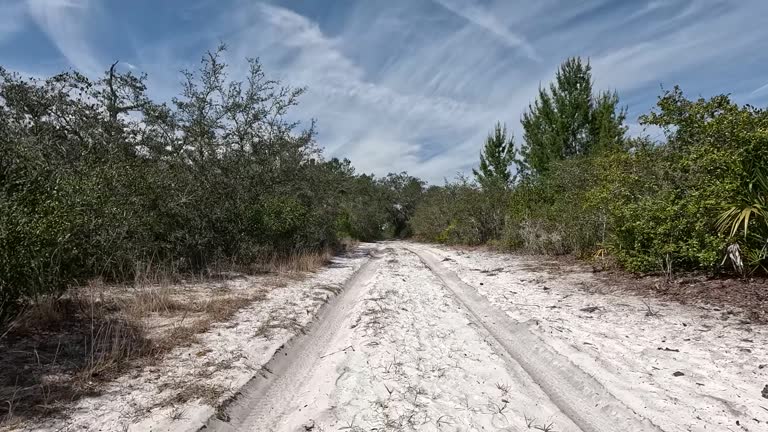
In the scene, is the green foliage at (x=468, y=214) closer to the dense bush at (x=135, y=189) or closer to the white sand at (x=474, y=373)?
the dense bush at (x=135, y=189)

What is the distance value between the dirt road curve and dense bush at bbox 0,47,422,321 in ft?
10.9

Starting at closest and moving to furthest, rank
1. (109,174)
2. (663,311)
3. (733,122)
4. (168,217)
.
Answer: (663,311)
(733,122)
(109,174)
(168,217)

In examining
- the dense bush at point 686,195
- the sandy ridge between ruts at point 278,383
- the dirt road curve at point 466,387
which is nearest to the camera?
the dirt road curve at point 466,387

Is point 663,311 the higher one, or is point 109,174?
point 109,174

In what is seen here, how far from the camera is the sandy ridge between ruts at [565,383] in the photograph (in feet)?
11.8

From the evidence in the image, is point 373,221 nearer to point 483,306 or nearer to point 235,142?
point 235,142

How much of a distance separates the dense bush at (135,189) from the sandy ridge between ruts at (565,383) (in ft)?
19.3

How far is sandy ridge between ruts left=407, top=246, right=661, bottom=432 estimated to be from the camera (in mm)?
3611

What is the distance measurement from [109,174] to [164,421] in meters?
7.24

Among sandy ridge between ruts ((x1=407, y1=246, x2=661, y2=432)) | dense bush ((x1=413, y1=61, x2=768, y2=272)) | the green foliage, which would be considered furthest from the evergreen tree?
sandy ridge between ruts ((x1=407, y1=246, x2=661, y2=432))

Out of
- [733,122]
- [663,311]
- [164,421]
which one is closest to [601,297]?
[663,311]

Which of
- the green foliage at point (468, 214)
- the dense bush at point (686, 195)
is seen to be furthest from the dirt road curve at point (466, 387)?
the green foliage at point (468, 214)

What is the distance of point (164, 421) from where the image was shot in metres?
3.59

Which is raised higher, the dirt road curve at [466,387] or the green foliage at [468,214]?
the green foliage at [468,214]
